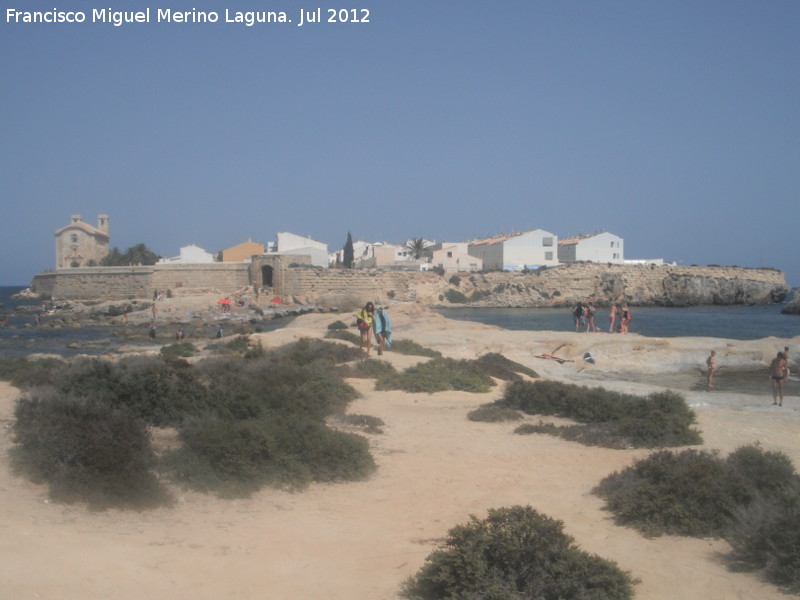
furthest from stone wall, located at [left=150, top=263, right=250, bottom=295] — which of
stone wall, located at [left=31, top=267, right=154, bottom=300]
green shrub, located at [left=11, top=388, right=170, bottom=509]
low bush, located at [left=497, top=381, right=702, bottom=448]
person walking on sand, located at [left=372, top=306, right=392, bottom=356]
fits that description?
green shrub, located at [left=11, top=388, right=170, bottom=509]

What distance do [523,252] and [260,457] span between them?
6890 cm

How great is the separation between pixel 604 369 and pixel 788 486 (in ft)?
49.4

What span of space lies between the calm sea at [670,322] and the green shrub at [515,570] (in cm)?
3223

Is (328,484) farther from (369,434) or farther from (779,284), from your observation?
(779,284)

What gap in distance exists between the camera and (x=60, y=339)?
31969 millimetres

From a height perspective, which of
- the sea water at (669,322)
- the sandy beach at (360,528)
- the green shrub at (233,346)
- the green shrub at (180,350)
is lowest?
the sea water at (669,322)

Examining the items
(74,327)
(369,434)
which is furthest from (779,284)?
(369,434)

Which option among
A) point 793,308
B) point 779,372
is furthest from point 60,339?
point 793,308

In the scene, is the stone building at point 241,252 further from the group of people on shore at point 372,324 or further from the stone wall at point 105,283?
the group of people on shore at point 372,324

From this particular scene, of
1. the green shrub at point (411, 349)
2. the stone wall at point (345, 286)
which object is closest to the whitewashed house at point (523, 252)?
the stone wall at point (345, 286)

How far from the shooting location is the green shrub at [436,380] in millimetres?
14664

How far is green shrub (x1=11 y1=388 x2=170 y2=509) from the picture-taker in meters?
6.68

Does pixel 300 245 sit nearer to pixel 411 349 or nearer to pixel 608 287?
pixel 608 287

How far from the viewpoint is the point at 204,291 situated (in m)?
56.6
